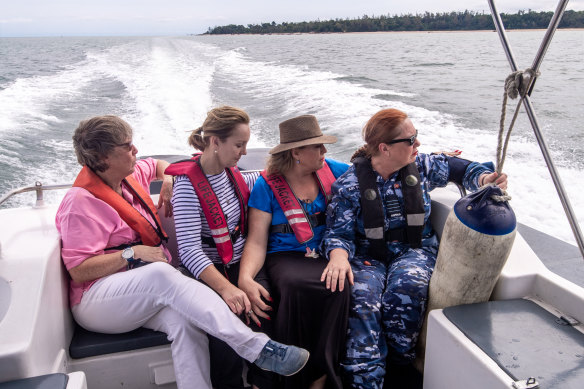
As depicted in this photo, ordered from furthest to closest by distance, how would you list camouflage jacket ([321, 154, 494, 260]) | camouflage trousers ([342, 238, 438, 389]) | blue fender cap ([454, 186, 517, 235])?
camouflage jacket ([321, 154, 494, 260]) → camouflage trousers ([342, 238, 438, 389]) → blue fender cap ([454, 186, 517, 235])

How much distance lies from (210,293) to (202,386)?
0.29 meters

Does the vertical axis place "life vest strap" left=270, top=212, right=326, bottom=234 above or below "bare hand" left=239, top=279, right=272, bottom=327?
above

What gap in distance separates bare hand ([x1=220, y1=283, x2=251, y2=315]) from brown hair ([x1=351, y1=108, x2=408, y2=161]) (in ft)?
2.47

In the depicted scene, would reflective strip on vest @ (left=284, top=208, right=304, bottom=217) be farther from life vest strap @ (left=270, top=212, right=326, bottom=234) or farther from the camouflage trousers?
the camouflage trousers

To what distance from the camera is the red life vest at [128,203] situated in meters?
1.64

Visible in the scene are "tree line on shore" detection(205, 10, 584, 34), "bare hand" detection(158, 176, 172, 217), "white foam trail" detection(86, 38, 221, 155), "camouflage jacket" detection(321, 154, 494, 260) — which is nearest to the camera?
"camouflage jacket" detection(321, 154, 494, 260)

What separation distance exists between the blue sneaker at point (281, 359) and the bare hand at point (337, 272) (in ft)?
0.80

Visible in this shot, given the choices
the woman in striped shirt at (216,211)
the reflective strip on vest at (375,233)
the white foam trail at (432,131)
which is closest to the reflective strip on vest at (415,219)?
the reflective strip on vest at (375,233)

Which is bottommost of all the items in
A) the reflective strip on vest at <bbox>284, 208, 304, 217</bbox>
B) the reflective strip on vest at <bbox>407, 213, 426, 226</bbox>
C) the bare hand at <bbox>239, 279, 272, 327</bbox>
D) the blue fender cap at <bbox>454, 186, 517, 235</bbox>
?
the bare hand at <bbox>239, 279, 272, 327</bbox>

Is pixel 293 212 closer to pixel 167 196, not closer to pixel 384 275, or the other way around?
pixel 384 275

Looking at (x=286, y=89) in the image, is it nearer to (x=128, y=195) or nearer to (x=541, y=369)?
(x=128, y=195)

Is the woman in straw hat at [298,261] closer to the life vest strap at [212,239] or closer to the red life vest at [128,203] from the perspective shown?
the life vest strap at [212,239]

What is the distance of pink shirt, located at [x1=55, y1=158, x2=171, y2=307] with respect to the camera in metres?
1.56

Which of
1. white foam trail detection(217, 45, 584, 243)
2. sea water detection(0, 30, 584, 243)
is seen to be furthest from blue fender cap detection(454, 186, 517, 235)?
white foam trail detection(217, 45, 584, 243)
